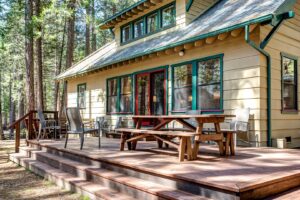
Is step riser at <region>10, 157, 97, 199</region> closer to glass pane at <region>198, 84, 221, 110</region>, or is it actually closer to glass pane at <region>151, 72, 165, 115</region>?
glass pane at <region>198, 84, 221, 110</region>

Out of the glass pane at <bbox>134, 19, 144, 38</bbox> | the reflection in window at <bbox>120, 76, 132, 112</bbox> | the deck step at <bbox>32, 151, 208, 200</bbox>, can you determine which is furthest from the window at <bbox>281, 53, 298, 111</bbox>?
the glass pane at <bbox>134, 19, 144, 38</bbox>

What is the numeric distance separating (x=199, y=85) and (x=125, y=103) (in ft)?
11.5

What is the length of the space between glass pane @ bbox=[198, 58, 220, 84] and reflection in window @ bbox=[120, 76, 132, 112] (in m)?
3.18

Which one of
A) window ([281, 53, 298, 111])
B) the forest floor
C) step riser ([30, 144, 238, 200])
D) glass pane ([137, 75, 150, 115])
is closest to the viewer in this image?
step riser ([30, 144, 238, 200])

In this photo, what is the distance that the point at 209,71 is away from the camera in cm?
667

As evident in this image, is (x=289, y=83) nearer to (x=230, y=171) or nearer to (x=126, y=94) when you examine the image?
(x=230, y=171)

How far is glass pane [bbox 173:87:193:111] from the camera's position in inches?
282

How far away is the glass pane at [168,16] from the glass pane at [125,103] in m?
2.74

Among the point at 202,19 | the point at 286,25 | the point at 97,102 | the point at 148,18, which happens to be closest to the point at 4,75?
the point at 97,102

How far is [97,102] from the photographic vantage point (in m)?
11.0

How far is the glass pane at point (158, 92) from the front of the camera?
8.22 m

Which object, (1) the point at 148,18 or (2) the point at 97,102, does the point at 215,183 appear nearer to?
(1) the point at 148,18

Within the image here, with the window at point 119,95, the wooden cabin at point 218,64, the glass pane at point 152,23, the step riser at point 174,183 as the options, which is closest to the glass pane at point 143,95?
the wooden cabin at point 218,64

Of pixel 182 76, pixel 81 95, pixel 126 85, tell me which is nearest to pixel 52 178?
pixel 182 76
